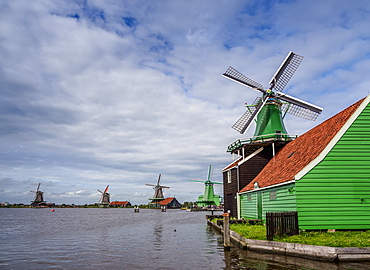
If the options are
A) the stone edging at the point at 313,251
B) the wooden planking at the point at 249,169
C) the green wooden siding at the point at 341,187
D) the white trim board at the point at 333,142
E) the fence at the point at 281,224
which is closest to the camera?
the stone edging at the point at 313,251

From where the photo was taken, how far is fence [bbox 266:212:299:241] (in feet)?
50.9

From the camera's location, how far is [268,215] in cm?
1578

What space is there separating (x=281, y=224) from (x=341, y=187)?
4355mm

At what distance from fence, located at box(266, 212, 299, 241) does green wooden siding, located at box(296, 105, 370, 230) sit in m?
0.87

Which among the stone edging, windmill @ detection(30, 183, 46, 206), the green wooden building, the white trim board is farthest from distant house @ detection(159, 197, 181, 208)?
the stone edging

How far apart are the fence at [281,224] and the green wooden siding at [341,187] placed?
2.84ft

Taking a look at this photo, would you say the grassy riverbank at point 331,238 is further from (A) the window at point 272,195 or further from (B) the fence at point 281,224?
(A) the window at point 272,195

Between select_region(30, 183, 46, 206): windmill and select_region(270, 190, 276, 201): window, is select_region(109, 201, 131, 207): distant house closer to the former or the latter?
select_region(30, 183, 46, 206): windmill

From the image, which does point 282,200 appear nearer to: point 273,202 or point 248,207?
point 273,202

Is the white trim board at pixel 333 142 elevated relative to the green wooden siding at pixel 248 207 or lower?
elevated

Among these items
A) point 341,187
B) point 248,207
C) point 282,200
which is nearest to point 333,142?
point 341,187

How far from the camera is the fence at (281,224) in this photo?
50.9 feet

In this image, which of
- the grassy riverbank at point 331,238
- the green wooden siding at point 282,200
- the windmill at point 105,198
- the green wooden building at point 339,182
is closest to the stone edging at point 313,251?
the grassy riverbank at point 331,238

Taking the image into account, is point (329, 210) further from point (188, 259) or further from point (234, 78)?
point (234, 78)
